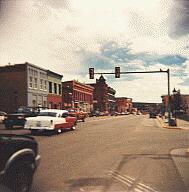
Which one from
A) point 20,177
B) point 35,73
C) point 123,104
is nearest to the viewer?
point 20,177

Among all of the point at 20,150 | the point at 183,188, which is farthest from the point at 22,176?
the point at 183,188

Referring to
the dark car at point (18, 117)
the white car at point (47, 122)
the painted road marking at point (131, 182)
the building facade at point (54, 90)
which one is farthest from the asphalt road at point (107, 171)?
the building facade at point (54, 90)

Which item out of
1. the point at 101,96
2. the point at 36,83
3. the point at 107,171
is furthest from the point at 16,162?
the point at 101,96

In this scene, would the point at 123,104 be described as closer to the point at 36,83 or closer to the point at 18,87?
the point at 36,83

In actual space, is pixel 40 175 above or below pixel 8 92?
below

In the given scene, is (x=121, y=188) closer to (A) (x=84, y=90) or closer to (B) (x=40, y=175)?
(B) (x=40, y=175)

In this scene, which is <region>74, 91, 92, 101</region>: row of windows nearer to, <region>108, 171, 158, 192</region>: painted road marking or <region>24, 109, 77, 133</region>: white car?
<region>24, 109, 77, 133</region>: white car

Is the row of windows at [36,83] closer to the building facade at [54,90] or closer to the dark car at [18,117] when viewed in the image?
the building facade at [54,90]

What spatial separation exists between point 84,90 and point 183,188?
81386 millimetres

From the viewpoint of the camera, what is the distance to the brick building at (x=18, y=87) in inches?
1875

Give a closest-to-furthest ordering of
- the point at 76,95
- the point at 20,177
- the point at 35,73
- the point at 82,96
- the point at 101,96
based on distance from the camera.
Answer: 1. the point at 20,177
2. the point at 35,73
3. the point at 76,95
4. the point at 82,96
5. the point at 101,96

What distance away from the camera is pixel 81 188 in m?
7.00

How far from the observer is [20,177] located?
5.90 meters

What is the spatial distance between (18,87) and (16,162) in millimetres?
44068
